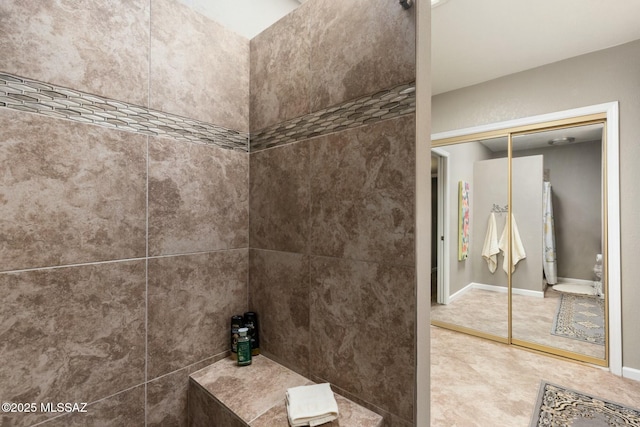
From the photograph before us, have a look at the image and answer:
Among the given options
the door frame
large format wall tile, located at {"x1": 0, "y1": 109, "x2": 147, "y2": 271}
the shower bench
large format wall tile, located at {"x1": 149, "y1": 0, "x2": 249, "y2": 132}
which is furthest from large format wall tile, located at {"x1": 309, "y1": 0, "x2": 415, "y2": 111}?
the door frame

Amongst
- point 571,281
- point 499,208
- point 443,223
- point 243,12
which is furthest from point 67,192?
point 571,281

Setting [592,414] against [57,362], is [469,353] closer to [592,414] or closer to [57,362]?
[592,414]

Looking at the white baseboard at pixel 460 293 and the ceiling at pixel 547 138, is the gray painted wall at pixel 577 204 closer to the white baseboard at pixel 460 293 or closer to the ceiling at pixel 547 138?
the ceiling at pixel 547 138

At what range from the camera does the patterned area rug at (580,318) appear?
7.16 feet

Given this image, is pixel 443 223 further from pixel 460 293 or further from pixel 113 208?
pixel 113 208

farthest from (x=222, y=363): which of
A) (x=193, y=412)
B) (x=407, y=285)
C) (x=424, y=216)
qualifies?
(x=424, y=216)

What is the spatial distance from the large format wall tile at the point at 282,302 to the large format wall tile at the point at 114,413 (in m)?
0.53

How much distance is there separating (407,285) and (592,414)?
1.88m

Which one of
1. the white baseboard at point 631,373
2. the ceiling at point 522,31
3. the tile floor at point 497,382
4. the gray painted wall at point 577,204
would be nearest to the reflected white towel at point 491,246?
the gray painted wall at point 577,204

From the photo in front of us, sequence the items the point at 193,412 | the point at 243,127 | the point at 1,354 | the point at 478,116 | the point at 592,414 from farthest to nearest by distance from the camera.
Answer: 1. the point at 478,116
2. the point at 592,414
3. the point at 243,127
4. the point at 193,412
5. the point at 1,354

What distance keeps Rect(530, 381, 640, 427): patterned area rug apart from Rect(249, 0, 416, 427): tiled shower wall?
146 centimetres

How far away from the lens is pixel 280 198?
1.27 metres

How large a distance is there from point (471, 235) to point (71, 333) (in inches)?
123

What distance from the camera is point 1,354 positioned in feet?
2.56
